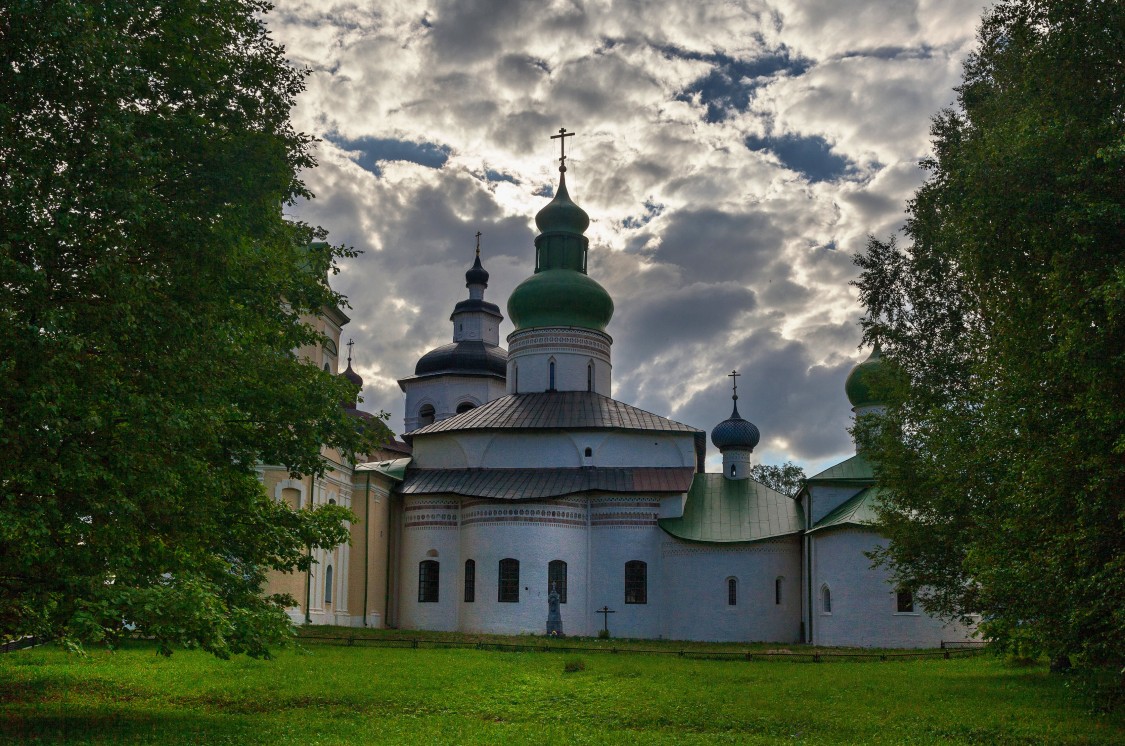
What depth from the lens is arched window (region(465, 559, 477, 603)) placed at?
35.2m

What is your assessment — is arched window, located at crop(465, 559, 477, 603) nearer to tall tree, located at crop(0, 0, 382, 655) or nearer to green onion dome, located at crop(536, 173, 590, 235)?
green onion dome, located at crop(536, 173, 590, 235)

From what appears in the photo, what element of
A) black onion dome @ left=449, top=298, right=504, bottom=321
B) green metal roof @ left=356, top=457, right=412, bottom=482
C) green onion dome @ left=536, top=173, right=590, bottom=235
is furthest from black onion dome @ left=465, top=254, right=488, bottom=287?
green metal roof @ left=356, top=457, right=412, bottom=482

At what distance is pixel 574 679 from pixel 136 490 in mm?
9894

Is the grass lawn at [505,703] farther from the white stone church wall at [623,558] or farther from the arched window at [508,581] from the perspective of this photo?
the white stone church wall at [623,558]

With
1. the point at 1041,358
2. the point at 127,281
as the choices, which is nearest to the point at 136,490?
the point at 127,281

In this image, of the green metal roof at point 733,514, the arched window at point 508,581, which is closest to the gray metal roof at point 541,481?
the green metal roof at point 733,514

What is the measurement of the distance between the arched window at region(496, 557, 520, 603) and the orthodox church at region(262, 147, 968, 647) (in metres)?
0.06

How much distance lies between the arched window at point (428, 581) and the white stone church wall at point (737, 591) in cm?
789

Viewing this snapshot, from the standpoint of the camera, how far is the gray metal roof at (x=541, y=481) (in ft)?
117

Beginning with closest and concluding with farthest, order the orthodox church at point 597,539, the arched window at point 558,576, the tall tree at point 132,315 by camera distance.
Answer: the tall tree at point 132,315
the orthodox church at point 597,539
the arched window at point 558,576

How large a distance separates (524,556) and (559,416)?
19.5ft

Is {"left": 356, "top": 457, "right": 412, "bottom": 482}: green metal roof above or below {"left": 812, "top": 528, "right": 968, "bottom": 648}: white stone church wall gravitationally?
above

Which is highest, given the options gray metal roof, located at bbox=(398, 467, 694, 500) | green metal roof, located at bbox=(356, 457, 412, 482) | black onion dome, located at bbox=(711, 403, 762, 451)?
black onion dome, located at bbox=(711, 403, 762, 451)

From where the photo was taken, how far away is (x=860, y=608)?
32.0 m
